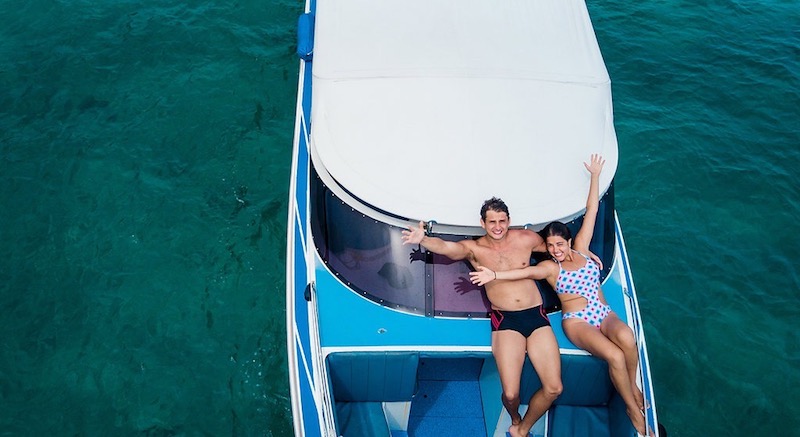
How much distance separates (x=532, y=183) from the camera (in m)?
6.23

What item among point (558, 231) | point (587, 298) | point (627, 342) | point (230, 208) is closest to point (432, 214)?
point (558, 231)

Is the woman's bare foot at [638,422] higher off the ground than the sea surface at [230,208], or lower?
higher

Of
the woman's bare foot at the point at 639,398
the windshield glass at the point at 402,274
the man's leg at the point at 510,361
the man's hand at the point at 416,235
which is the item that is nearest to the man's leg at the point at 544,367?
the man's leg at the point at 510,361

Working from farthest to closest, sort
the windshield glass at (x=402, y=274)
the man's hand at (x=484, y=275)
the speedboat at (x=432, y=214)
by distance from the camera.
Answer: the windshield glass at (x=402, y=274) → the speedboat at (x=432, y=214) → the man's hand at (x=484, y=275)

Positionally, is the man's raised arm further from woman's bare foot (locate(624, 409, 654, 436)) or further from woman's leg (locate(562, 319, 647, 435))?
woman's bare foot (locate(624, 409, 654, 436))

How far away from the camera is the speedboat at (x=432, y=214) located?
20.2ft

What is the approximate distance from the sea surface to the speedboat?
1912 millimetres

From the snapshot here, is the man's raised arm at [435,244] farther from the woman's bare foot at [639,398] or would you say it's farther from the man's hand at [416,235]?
the woman's bare foot at [639,398]

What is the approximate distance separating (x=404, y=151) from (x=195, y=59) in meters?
7.95

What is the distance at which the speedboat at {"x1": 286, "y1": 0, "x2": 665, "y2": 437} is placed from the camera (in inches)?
242

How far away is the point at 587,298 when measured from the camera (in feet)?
20.2

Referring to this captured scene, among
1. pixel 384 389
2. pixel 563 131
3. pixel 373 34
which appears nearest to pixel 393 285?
pixel 384 389

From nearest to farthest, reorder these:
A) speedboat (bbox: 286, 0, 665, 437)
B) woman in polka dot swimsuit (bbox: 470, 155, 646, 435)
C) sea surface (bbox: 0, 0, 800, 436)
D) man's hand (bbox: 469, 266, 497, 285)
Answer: man's hand (bbox: 469, 266, 497, 285)
woman in polka dot swimsuit (bbox: 470, 155, 646, 435)
speedboat (bbox: 286, 0, 665, 437)
sea surface (bbox: 0, 0, 800, 436)

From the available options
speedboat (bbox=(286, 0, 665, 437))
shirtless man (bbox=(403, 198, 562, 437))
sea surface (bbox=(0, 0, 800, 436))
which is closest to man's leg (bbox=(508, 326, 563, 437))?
shirtless man (bbox=(403, 198, 562, 437))
